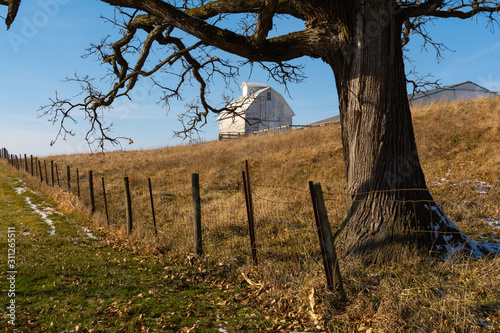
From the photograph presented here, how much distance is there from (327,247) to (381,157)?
Answer: 2.47 m

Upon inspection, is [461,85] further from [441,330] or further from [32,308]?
[32,308]

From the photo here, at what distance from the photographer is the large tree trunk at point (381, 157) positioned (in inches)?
230

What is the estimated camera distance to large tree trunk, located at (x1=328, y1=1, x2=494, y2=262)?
19.1 feet

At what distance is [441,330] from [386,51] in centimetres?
473

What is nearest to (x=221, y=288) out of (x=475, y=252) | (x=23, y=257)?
(x=475, y=252)

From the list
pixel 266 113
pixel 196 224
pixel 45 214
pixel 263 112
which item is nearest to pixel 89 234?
pixel 45 214

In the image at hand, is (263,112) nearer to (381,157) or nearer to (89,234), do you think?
(89,234)

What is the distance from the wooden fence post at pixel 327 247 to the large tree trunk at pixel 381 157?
157 cm

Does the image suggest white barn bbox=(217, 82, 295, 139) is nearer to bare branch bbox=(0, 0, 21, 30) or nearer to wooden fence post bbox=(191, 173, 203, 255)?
bare branch bbox=(0, 0, 21, 30)

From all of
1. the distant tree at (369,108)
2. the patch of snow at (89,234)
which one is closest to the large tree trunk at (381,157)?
the distant tree at (369,108)

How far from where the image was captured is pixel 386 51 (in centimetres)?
603

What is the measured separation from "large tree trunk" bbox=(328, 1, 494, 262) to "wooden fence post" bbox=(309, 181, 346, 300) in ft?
5.15

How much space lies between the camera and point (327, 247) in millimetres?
4395

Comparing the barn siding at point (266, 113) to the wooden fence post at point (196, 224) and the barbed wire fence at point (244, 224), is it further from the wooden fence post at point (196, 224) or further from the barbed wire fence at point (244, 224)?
the wooden fence post at point (196, 224)
